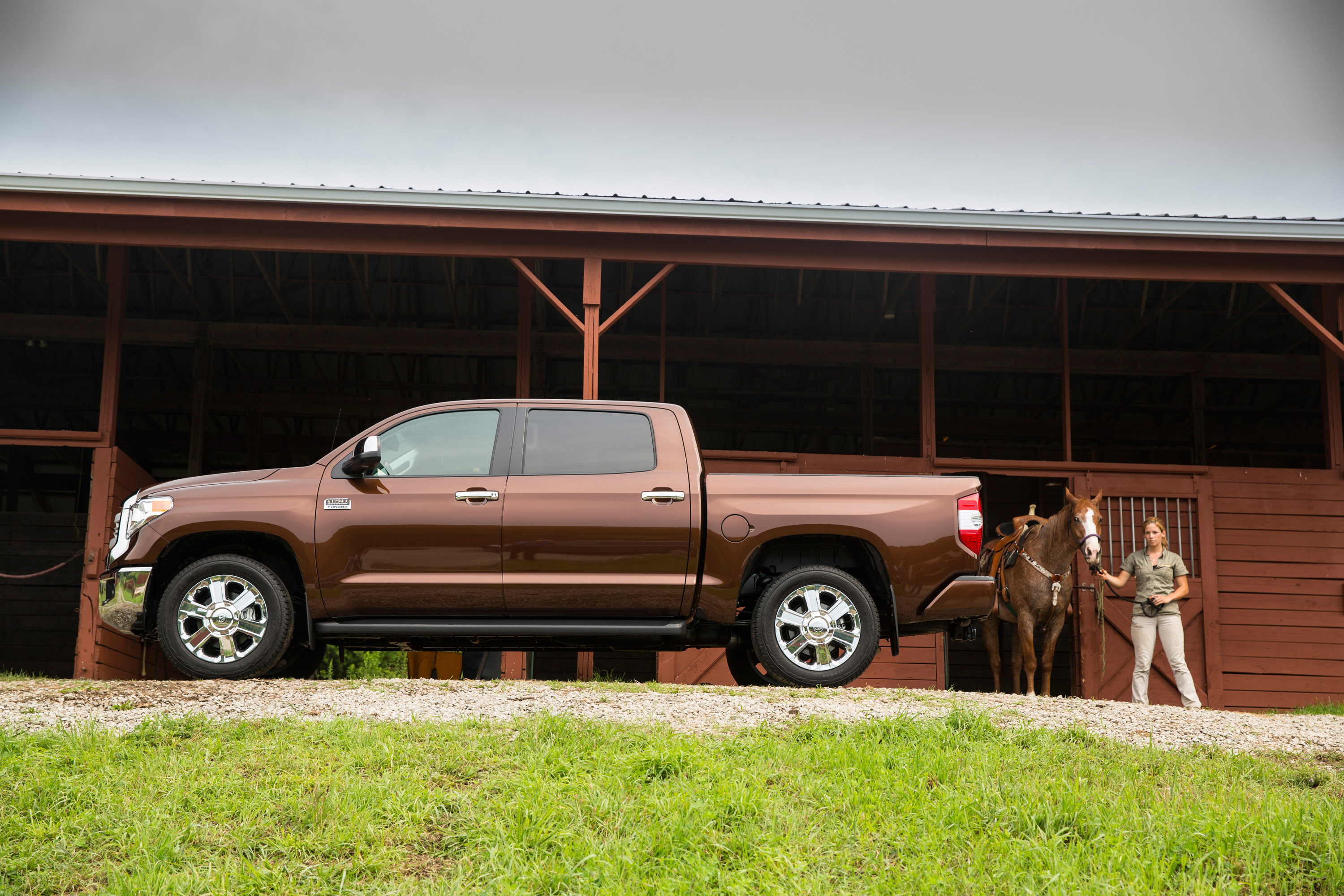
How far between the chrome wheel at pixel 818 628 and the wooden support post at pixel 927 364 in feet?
18.8

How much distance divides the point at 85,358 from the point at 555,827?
19.0 meters

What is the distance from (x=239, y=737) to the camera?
17.6ft

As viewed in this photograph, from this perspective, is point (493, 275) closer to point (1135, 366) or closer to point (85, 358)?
point (85, 358)

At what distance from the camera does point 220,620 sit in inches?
277

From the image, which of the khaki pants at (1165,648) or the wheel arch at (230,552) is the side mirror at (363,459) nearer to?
the wheel arch at (230,552)

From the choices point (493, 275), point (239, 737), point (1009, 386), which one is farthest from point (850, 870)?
point (1009, 386)

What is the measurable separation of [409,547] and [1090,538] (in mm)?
6190

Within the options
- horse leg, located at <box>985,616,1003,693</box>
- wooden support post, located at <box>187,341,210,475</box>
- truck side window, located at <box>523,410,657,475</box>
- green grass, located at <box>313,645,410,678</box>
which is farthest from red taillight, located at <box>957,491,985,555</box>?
wooden support post, located at <box>187,341,210,475</box>

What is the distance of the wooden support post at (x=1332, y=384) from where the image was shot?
39.7ft

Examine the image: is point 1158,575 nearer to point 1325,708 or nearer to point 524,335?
point 1325,708

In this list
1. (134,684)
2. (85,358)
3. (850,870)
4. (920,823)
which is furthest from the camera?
(85,358)

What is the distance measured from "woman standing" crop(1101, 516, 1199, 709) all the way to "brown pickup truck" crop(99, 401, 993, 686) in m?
4.04

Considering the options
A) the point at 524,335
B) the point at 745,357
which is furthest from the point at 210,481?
the point at 745,357

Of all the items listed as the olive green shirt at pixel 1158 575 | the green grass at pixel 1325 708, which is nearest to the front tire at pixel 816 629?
the olive green shirt at pixel 1158 575
